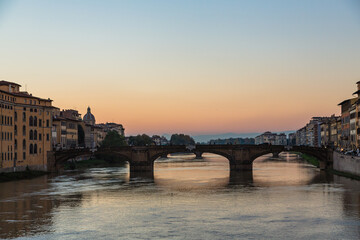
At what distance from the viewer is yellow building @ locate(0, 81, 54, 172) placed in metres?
77.3

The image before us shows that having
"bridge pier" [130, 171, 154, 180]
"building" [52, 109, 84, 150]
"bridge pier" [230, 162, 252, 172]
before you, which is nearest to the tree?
"building" [52, 109, 84, 150]

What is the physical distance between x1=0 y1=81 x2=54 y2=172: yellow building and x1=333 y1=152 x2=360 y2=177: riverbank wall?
49.4 meters

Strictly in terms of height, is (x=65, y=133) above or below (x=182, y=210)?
above

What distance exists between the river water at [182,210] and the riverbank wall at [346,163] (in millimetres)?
2340

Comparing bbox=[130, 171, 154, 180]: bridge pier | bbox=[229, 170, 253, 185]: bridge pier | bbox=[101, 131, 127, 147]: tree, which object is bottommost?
bbox=[229, 170, 253, 185]: bridge pier

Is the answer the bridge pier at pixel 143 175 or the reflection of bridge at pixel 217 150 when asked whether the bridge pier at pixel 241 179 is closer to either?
the reflection of bridge at pixel 217 150

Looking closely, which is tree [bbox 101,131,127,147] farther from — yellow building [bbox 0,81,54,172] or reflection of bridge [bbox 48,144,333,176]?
yellow building [bbox 0,81,54,172]

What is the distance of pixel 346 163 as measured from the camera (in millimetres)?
76875

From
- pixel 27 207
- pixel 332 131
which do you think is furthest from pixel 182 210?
pixel 332 131

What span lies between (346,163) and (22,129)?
167ft

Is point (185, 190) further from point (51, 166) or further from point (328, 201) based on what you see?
point (51, 166)

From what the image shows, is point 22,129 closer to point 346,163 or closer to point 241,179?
point 241,179

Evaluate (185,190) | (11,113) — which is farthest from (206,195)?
(11,113)

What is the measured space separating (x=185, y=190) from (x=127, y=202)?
12.7m
